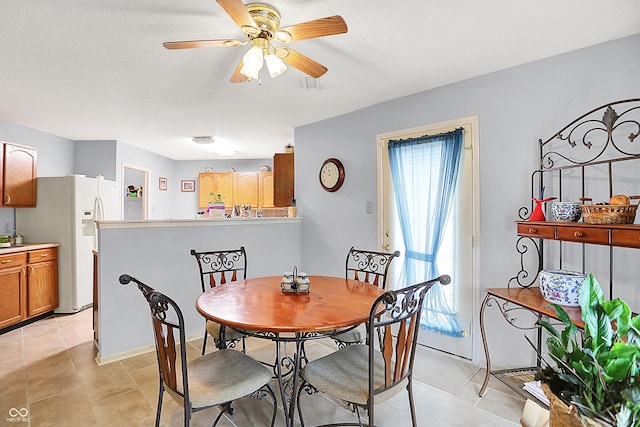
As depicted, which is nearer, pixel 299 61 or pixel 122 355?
pixel 299 61

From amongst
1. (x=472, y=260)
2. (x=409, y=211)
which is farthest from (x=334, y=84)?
(x=472, y=260)

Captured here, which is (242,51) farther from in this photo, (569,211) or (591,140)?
(591,140)

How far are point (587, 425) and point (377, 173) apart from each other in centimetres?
281

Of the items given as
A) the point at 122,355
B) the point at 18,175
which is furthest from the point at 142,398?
the point at 18,175

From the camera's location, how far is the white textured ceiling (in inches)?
68.7

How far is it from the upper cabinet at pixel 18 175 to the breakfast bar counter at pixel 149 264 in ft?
6.75

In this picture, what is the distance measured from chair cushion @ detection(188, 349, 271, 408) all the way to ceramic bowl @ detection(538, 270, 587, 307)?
1736mm

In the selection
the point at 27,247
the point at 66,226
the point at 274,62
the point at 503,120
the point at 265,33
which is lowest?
the point at 27,247

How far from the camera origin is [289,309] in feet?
5.63

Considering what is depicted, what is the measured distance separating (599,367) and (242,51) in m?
2.41

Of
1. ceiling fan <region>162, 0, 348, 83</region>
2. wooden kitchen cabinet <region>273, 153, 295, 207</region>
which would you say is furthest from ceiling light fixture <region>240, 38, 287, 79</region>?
wooden kitchen cabinet <region>273, 153, 295, 207</region>

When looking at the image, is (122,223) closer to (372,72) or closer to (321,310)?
(321,310)

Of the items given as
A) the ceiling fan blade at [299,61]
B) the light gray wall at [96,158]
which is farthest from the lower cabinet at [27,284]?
the ceiling fan blade at [299,61]

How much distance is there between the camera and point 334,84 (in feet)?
9.20
